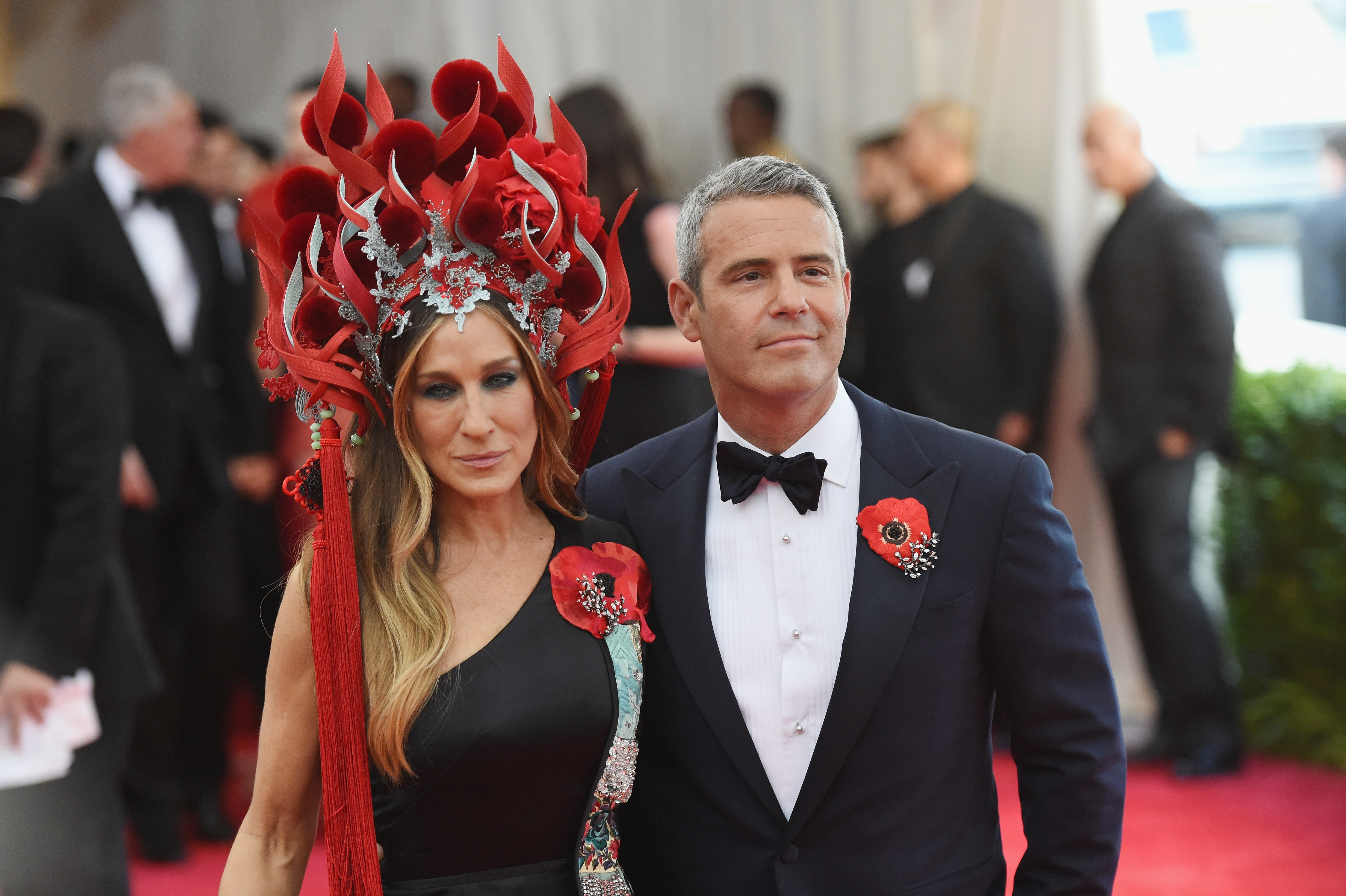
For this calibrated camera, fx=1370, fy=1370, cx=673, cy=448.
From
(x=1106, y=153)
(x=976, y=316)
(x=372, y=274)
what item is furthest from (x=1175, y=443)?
(x=372, y=274)

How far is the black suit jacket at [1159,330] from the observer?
14.9ft

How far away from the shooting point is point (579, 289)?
2100mm

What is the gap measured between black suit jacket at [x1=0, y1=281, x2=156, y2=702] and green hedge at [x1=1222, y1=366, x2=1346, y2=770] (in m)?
3.65

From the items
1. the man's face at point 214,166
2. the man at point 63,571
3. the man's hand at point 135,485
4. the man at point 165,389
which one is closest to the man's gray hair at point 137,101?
the man at point 165,389

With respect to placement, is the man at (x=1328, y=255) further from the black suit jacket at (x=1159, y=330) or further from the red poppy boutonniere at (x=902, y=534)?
the red poppy boutonniere at (x=902, y=534)

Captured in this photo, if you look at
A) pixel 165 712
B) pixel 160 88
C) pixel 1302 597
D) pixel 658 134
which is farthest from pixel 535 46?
pixel 1302 597

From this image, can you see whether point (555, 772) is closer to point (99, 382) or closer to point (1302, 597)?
point (99, 382)

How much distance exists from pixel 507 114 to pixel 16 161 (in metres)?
2.67

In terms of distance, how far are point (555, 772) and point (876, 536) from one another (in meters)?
0.58

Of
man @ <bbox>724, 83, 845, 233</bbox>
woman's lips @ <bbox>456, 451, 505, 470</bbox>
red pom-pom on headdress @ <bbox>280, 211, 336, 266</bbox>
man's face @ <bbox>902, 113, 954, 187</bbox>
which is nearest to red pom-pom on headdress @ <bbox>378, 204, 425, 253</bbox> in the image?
red pom-pom on headdress @ <bbox>280, 211, 336, 266</bbox>

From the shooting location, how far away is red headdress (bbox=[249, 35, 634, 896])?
1.89 m

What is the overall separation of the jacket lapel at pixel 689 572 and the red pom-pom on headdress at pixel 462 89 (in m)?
0.62

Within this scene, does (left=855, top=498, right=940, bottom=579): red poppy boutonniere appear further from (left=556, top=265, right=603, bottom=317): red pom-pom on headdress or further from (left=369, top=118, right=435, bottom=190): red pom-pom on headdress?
(left=369, top=118, right=435, bottom=190): red pom-pom on headdress

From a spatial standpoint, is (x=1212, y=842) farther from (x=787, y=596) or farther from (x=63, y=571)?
(x=63, y=571)
